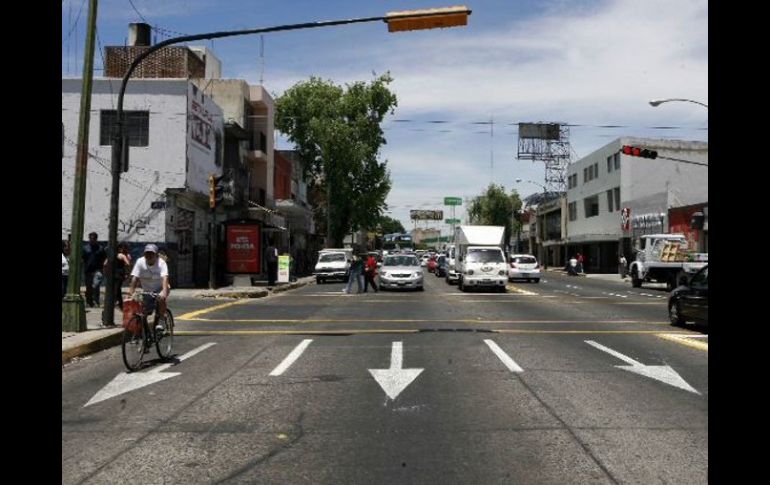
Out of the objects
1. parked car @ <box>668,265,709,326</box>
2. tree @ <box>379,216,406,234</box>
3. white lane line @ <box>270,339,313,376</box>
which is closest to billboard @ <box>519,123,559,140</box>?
parked car @ <box>668,265,709,326</box>

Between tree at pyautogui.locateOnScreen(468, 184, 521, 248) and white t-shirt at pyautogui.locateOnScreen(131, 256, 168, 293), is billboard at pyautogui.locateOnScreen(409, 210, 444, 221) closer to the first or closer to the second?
tree at pyautogui.locateOnScreen(468, 184, 521, 248)

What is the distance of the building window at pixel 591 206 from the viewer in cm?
6459

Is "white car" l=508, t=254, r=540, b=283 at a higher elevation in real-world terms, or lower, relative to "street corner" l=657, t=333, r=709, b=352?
higher

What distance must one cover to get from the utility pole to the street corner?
35.7 ft

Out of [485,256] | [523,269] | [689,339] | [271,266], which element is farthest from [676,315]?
[523,269]

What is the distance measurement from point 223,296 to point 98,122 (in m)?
9.12

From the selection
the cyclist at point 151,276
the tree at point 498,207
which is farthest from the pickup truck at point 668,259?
the tree at point 498,207

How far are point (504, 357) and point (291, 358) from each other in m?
3.24

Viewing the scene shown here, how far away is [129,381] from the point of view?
28.5ft

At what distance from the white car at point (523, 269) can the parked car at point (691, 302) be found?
78.9 feet

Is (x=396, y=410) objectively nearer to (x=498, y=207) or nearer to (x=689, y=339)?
(x=689, y=339)

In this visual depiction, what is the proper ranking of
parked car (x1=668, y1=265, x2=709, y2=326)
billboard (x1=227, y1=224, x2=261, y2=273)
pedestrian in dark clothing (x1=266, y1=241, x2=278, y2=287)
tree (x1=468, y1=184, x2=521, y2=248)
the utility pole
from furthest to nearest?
tree (x1=468, y1=184, x2=521, y2=248) < pedestrian in dark clothing (x1=266, y1=241, x2=278, y2=287) < billboard (x1=227, y1=224, x2=261, y2=273) < parked car (x1=668, y1=265, x2=709, y2=326) < the utility pole

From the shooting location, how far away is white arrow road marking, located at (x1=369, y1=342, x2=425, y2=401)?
8.07m

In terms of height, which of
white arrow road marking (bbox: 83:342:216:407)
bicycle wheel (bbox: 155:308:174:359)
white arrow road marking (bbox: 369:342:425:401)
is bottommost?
white arrow road marking (bbox: 83:342:216:407)
